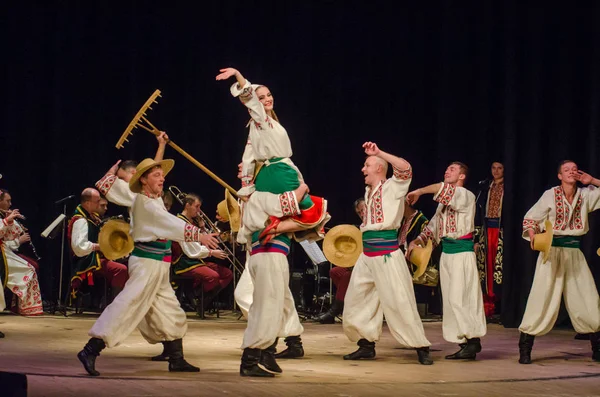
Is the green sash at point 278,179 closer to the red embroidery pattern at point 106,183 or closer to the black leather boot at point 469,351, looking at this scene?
the red embroidery pattern at point 106,183

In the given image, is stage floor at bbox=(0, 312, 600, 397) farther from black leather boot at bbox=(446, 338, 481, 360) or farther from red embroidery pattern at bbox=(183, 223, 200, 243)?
red embroidery pattern at bbox=(183, 223, 200, 243)

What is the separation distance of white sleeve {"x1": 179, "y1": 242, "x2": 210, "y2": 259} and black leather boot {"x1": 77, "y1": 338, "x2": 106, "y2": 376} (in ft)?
13.7

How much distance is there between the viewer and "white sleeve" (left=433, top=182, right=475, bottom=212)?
6871 millimetres

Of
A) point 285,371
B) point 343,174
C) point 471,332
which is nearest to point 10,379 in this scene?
point 285,371

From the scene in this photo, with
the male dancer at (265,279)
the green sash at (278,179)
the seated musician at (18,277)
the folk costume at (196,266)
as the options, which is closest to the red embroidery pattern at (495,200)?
the folk costume at (196,266)

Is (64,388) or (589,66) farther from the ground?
(589,66)

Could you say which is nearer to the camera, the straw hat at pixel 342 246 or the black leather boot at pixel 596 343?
the black leather boot at pixel 596 343

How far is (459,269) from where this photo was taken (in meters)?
6.92

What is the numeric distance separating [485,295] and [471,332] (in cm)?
366

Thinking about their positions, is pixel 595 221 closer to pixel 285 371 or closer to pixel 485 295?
pixel 485 295

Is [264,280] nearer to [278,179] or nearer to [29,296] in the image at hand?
[278,179]

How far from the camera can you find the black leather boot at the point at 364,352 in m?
6.66

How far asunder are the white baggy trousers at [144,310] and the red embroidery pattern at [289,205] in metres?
0.90

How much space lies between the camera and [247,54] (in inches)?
450
